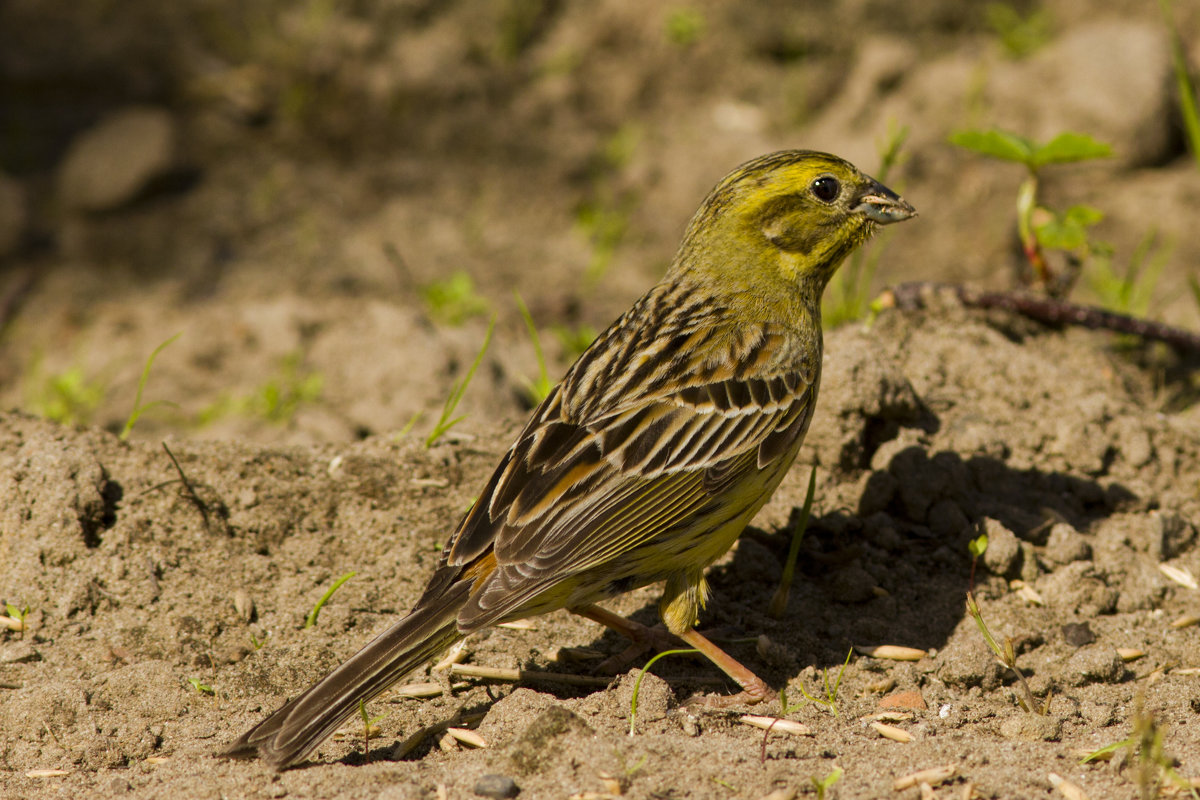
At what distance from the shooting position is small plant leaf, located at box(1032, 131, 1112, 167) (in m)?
5.24

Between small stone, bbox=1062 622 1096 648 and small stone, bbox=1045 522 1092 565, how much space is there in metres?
0.33

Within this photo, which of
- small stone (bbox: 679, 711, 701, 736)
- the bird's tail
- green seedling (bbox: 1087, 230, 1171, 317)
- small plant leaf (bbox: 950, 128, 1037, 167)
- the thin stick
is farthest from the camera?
green seedling (bbox: 1087, 230, 1171, 317)

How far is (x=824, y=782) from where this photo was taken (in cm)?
336

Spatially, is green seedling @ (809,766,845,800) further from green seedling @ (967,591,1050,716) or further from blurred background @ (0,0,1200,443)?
blurred background @ (0,0,1200,443)

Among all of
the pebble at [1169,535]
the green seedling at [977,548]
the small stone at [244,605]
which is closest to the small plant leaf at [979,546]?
the green seedling at [977,548]

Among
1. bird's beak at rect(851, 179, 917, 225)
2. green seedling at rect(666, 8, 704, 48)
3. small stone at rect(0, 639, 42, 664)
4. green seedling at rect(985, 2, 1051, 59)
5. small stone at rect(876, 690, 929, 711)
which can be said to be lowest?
small stone at rect(876, 690, 929, 711)

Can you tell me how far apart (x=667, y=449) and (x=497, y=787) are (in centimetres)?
128

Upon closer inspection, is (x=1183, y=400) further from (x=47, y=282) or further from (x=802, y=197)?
(x=47, y=282)

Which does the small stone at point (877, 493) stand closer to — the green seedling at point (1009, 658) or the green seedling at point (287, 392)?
the green seedling at point (1009, 658)

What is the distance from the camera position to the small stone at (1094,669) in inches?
160

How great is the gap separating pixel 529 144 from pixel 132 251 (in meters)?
2.74

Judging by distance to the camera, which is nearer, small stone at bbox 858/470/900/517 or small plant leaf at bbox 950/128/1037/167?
small stone at bbox 858/470/900/517

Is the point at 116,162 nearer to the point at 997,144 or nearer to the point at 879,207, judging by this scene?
the point at 879,207

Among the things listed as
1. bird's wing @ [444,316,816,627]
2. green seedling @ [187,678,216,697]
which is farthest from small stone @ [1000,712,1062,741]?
green seedling @ [187,678,216,697]
